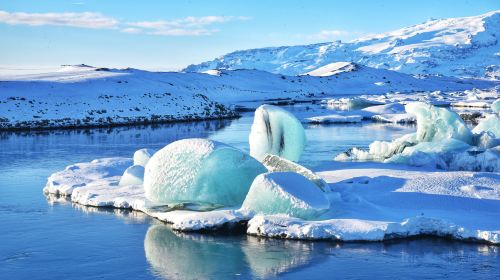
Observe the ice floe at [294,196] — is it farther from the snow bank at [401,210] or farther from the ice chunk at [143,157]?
the ice chunk at [143,157]

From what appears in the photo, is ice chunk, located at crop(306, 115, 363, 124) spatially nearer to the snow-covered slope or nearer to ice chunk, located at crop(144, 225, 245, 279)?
the snow-covered slope

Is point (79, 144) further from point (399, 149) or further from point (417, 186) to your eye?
point (417, 186)

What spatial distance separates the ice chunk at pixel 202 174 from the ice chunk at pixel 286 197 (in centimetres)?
93

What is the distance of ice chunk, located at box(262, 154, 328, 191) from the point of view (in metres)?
12.6

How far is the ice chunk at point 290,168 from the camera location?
12594 mm

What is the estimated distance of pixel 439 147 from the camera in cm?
1758

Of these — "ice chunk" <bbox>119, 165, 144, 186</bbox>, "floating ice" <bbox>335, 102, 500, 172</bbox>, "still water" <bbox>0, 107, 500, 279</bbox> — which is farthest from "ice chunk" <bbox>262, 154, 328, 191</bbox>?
"floating ice" <bbox>335, 102, 500, 172</bbox>

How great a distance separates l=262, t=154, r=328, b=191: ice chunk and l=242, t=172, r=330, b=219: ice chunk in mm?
873

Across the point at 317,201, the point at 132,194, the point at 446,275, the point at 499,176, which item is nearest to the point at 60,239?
the point at 132,194

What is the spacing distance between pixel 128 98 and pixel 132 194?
33.7 metres

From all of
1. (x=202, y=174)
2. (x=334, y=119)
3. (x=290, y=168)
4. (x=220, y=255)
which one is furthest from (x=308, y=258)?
(x=334, y=119)

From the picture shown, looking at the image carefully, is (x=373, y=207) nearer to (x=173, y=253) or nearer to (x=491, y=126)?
(x=173, y=253)

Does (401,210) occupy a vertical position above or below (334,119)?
below

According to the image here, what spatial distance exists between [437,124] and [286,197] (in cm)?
1032
